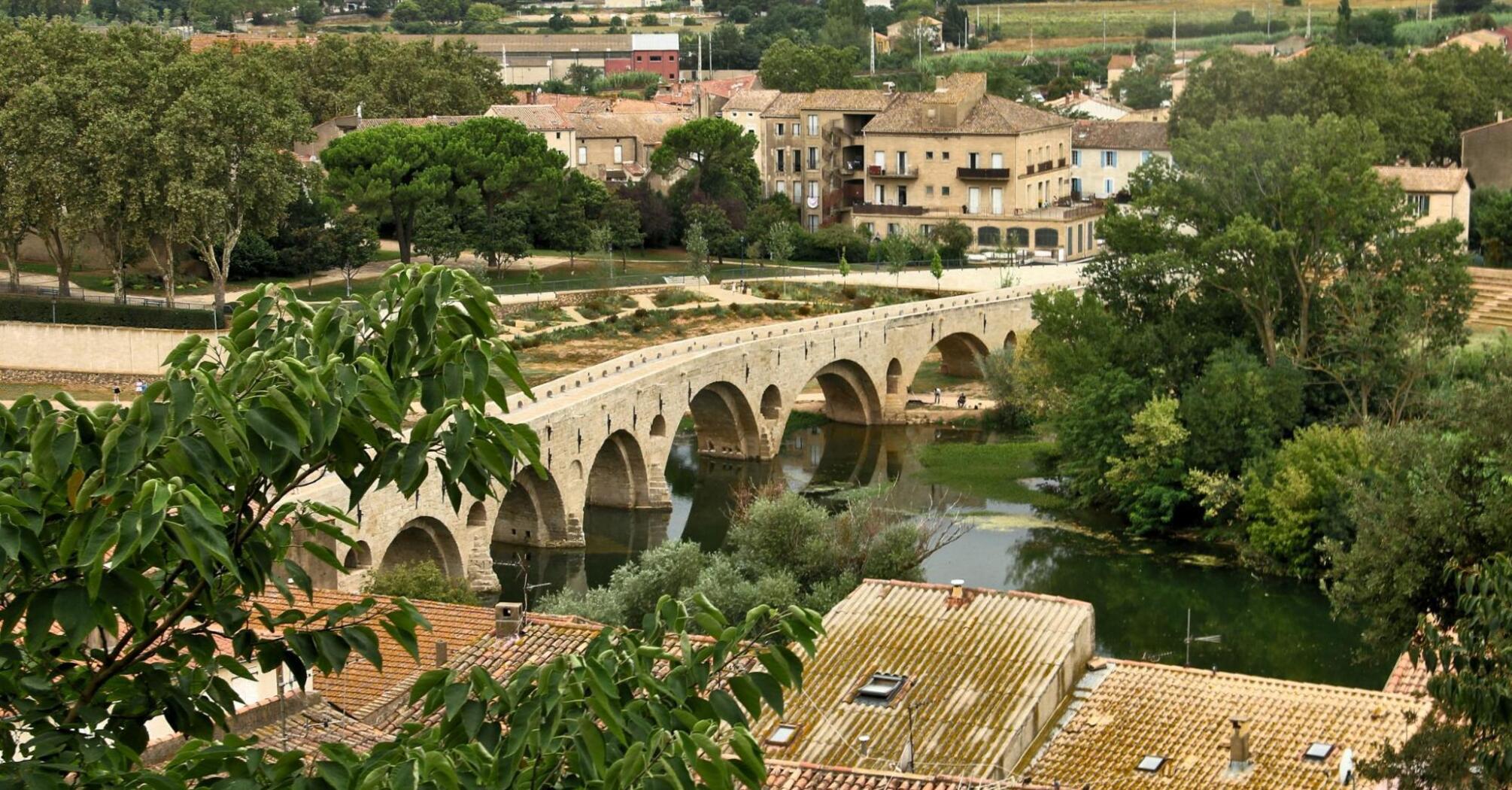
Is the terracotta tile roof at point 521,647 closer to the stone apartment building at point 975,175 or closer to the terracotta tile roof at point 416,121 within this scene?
the terracotta tile roof at point 416,121

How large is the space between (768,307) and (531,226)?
8850mm

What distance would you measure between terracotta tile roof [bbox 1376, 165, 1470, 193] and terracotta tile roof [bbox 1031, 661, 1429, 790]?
4725cm

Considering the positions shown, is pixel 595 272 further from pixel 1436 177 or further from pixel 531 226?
pixel 1436 177

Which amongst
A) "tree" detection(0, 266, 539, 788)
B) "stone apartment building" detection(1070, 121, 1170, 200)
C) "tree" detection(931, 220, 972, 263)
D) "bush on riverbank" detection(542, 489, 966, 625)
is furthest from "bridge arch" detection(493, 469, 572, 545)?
"stone apartment building" detection(1070, 121, 1170, 200)

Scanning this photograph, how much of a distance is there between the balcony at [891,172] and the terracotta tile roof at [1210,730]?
54202 millimetres

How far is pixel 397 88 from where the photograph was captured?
80062 mm

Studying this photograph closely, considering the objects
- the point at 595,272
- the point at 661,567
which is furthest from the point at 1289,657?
the point at 595,272

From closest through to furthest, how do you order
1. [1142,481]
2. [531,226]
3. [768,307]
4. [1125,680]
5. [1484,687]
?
[1484,687], [1125,680], [1142,481], [768,307], [531,226]

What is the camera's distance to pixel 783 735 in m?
23.8

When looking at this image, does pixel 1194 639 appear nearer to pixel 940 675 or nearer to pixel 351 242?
pixel 940 675

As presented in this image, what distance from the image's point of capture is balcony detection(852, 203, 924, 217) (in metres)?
78.1

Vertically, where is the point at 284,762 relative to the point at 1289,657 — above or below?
above

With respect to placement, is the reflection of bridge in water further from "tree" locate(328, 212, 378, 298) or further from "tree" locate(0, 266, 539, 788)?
"tree" locate(0, 266, 539, 788)

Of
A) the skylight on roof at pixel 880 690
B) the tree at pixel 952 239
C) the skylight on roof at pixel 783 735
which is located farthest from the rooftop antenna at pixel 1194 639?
the tree at pixel 952 239
